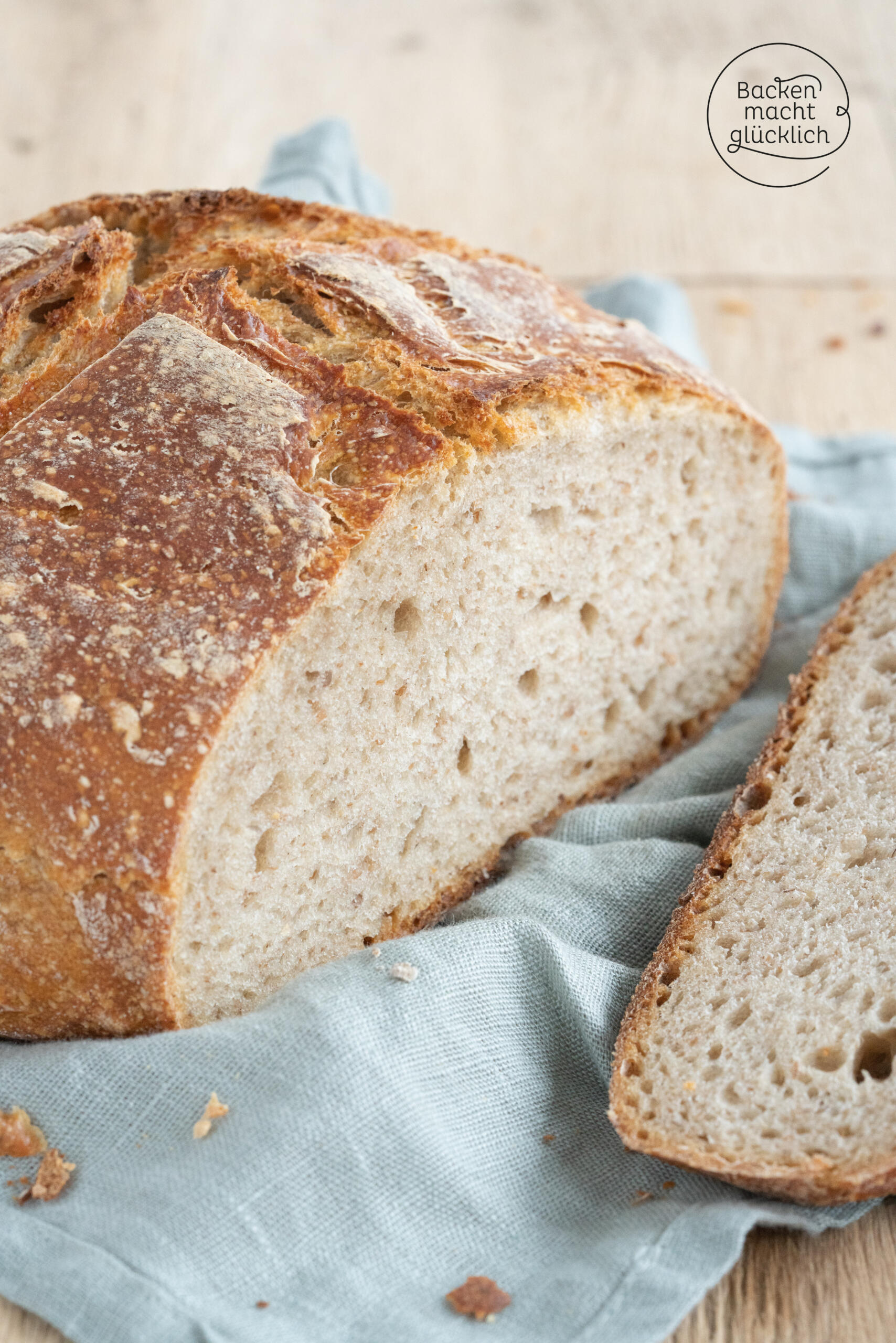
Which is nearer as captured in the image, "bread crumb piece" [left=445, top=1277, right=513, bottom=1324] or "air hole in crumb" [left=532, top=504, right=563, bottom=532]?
"bread crumb piece" [left=445, top=1277, right=513, bottom=1324]

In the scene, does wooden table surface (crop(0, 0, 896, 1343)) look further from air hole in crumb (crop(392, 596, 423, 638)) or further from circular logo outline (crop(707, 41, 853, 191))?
air hole in crumb (crop(392, 596, 423, 638))

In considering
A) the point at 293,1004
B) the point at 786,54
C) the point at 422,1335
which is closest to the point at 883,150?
the point at 786,54

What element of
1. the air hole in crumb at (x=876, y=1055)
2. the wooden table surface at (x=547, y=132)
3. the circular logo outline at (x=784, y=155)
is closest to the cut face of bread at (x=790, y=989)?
the air hole in crumb at (x=876, y=1055)

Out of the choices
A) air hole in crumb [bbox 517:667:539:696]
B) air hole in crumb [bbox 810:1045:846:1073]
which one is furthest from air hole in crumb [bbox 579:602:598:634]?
air hole in crumb [bbox 810:1045:846:1073]

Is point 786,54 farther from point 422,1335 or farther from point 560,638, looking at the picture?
point 422,1335

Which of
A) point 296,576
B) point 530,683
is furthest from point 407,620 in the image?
point 530,683

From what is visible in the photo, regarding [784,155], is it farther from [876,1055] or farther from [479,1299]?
[479,1299]

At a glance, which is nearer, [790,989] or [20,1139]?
[20,1139]
